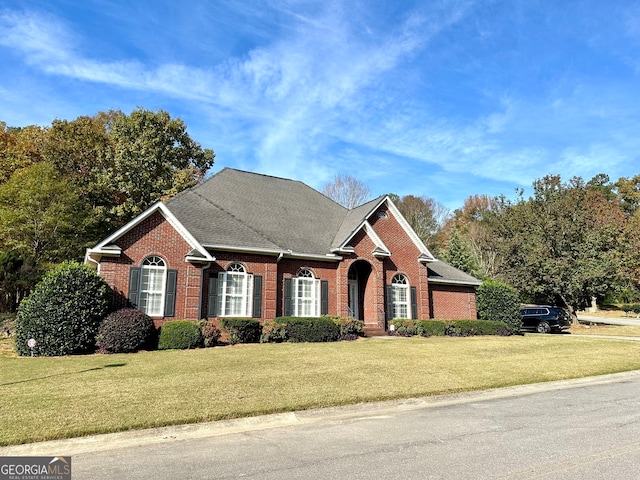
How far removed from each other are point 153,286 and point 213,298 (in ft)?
8.34

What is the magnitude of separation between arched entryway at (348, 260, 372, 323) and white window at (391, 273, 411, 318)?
143cm

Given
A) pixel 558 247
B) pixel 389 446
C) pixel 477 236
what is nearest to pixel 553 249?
pixel 558 247

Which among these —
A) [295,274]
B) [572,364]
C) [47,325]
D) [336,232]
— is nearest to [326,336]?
[295,274]

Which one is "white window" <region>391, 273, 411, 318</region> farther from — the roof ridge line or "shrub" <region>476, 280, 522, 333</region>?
the roof ridge line

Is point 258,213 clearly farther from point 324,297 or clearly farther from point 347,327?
point 347,327

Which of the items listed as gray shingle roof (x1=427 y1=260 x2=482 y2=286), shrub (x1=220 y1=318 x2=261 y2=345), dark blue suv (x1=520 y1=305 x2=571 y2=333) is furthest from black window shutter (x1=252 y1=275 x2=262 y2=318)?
dark blue suv (x1=520 y1=305 x2=571 y2=333)

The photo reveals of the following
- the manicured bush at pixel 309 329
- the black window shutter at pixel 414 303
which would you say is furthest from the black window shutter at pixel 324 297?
the black window shutter at pixel 414 303

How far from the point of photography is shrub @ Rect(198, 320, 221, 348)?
15898 millimetres

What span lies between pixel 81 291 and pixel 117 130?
71.4ft

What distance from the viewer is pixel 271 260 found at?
19.6m

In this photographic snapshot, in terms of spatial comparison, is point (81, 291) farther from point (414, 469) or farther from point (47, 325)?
point (414, 469)

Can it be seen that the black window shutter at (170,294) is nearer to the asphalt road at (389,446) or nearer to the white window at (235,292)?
the white window at (235,292)

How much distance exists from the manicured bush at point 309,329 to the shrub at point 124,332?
5481mm

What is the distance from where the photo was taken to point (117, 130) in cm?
3203
